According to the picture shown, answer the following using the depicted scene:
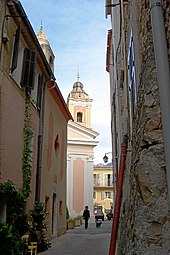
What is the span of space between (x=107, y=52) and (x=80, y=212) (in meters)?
23.4

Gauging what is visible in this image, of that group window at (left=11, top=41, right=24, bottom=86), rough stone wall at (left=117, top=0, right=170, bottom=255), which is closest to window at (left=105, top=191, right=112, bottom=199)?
window at (left=11, top=41, right=24, bottom=86)

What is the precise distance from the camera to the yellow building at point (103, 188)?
6438 cm

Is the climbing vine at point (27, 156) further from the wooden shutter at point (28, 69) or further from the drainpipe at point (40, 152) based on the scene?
the drainpipe at point (40, 152)

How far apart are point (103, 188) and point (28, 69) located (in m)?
55.2

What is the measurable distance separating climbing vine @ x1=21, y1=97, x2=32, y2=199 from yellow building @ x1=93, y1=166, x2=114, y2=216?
52.6 meters

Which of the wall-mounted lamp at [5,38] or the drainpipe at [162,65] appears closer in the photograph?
the drainpipe at [162,65]

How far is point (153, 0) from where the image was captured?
3.65 m

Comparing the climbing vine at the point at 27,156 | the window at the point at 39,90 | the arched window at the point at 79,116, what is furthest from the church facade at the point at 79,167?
the climbing vine at the point at 27,156

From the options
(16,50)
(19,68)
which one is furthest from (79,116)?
(16,50)

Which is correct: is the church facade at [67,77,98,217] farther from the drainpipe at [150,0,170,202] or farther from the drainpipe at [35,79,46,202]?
the drainpipe at [150,0,170,202]

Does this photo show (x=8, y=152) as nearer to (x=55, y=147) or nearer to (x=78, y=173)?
(x=55, y=147)

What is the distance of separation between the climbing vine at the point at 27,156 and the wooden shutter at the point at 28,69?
2.26 feet

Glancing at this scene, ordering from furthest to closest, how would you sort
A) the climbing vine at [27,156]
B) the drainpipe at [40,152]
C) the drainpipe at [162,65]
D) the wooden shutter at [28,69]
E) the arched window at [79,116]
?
the arched window at [79,116] < the drainpipe at [40,152] < the wooden shutter at [28,69] < the climbing vine at [27,156] < the drainpipe at [162,65]

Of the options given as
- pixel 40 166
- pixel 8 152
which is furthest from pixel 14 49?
pixel 40 166
